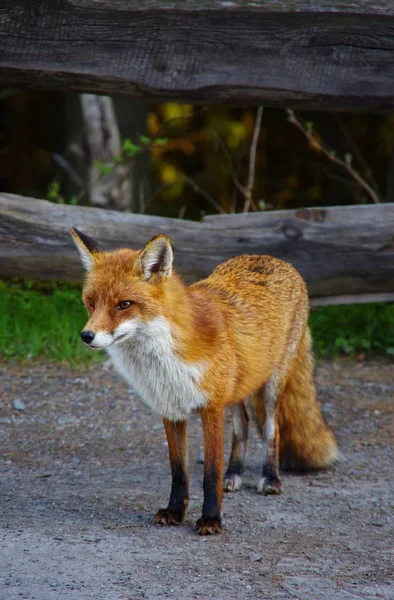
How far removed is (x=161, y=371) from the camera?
4.02 metres

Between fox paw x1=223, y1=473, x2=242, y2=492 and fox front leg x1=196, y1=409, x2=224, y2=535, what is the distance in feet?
2.33

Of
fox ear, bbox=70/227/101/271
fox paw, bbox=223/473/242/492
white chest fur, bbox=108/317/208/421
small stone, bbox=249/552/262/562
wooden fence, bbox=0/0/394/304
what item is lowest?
fox paw, bbox=223/473/242/492

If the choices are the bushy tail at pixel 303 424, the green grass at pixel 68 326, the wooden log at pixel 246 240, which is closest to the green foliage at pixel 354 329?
the green grass at pixel 68 326

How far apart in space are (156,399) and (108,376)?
2.33 metres

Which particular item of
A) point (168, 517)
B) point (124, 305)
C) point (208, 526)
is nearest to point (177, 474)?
point (168, 517)

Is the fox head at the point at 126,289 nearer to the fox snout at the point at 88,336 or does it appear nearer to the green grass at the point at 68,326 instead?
the fox snout at the point at 88,336

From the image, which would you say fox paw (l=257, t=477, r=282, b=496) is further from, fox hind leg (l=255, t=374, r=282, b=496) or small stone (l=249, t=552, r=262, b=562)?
small stone (l=249, t=552, r=262, b=562)

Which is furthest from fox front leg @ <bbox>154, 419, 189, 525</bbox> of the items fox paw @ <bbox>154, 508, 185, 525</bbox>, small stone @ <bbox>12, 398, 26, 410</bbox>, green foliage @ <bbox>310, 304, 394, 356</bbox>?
green foliage @ <bbox>310, 304, 394, 356</bbox>

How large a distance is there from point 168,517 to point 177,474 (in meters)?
0.21

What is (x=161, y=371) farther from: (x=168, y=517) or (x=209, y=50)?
(x=209, y=50)

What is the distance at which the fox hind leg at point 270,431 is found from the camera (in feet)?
15.7

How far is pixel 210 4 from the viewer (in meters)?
5.21

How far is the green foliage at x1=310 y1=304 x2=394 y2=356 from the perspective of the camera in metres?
7.04

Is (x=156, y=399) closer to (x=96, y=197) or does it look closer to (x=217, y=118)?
(x=96, y=197)
